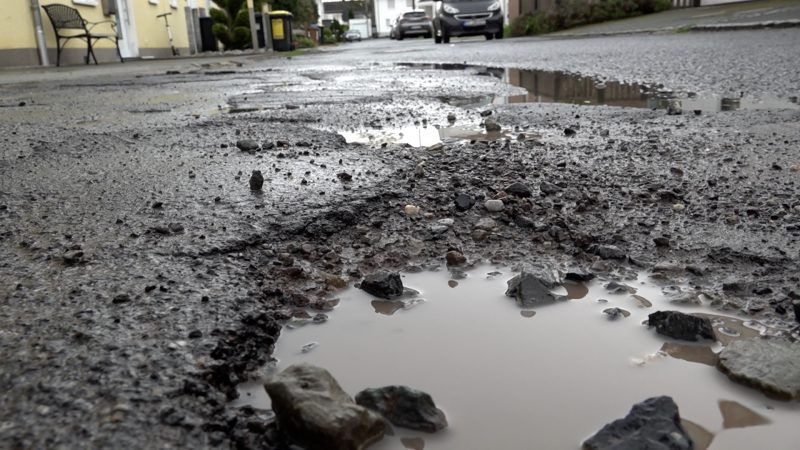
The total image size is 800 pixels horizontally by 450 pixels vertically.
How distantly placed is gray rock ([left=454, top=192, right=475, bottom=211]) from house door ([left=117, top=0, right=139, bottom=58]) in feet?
53.0

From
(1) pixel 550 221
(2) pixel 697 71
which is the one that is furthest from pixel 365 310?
(2) pixel 697 71

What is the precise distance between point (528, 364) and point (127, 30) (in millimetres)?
17688

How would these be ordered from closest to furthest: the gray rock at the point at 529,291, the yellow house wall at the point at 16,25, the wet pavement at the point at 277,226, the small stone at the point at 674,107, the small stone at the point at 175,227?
1. the wet pavement at the point at 277,226
2. the gray rock at the point at 529,291
3. the small stone at the point at 175,227
4. the small stone at the point at 674,107
5. the yellow house wall at the point at 16,25

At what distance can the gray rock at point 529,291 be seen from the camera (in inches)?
48.5

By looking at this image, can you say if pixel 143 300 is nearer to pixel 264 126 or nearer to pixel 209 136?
pixel 209 136

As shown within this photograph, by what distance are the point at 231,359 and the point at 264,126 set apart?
232cm

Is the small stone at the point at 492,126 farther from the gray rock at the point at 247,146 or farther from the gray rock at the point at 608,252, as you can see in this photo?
the gray rock at the point at 608,252

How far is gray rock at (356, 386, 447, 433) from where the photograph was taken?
0.85 m

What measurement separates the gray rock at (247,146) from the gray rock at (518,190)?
115cm

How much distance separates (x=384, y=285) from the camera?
50.3 inches

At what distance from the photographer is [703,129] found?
2.71m

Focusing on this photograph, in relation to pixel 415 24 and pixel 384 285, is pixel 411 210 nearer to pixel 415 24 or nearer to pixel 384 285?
pixel 384 285

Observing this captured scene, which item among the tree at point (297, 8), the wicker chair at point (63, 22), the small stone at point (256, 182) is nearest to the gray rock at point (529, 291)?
the small stone at point (256, 182)

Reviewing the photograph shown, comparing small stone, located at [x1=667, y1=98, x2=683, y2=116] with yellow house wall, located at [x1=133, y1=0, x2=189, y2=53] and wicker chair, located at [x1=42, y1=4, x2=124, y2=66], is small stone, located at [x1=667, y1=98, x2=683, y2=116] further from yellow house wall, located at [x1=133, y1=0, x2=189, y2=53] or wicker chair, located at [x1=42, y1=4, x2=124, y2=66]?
yellow house wall, located at [x1=133, y1=0, x2=189, y2=53]
